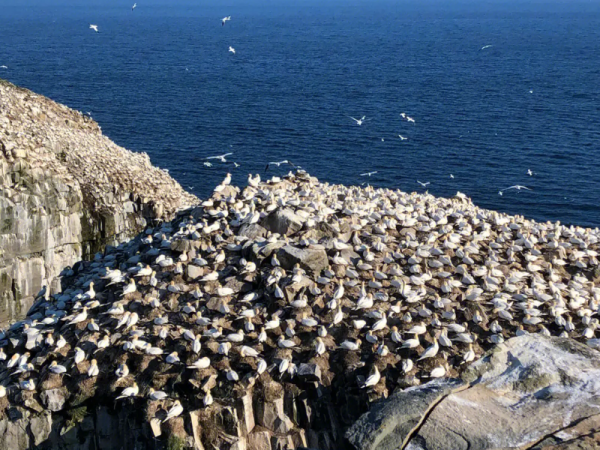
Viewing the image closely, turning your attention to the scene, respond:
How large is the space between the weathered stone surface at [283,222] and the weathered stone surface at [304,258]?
1.90 meters

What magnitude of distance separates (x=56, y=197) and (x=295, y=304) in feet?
62.6

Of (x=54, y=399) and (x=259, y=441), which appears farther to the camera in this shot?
(x=54, y=399)

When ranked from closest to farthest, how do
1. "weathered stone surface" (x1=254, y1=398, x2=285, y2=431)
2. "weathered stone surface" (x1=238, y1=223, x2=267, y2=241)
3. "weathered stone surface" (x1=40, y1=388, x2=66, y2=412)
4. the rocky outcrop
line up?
the rocky outcrop
"weathered stone surface" (x1=254, y1=398, x2=285, y2=431)
"weathered stone surface" (x1=40, y1=388, x2=66, y2=412)
"weathered stone surface" (x1=238, y1=223, x2=267, y2=241)

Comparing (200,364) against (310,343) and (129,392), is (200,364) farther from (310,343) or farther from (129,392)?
(310,343)

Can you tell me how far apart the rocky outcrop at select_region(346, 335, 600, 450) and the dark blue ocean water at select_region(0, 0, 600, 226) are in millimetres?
38683

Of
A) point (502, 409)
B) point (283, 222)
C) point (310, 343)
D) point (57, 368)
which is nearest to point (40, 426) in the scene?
point (57, 368)

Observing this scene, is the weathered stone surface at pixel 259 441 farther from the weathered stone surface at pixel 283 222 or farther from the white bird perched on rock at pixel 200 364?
the weathered stone surface at pixel 283 222

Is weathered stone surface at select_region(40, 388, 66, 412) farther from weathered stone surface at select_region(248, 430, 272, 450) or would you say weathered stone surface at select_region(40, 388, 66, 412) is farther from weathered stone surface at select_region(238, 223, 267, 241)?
weathered stone surface at select_region(238, 223, 267, 241)

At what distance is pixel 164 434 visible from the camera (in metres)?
16.6

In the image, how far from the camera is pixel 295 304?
1906 centimetres

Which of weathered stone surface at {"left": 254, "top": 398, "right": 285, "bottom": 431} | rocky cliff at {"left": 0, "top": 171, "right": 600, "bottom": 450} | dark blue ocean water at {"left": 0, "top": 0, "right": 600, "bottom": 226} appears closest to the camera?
rocky cliff at {"left": 0, "top": 171, "right": 600, "bottom": 450}

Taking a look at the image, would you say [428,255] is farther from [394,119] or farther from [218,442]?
[394,119]

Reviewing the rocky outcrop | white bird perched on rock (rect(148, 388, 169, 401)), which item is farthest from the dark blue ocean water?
white bird perched on rock (rect(148, 388, 169, 401))

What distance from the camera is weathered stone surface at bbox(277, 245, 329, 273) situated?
20.6 metres
